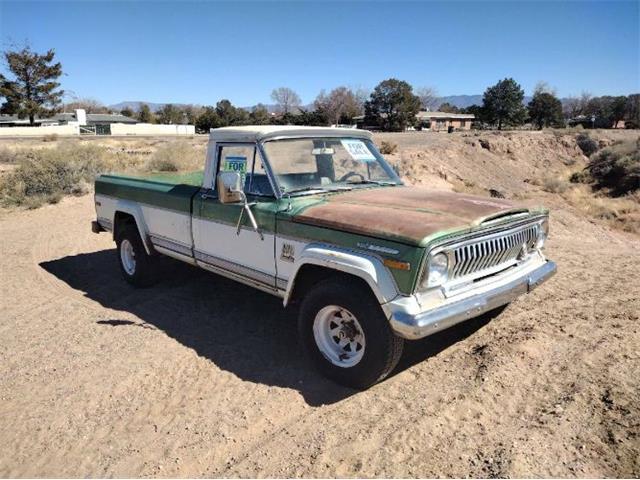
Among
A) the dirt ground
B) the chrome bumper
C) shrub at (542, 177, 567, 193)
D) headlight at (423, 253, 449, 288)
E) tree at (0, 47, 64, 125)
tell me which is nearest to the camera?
the dirt ground

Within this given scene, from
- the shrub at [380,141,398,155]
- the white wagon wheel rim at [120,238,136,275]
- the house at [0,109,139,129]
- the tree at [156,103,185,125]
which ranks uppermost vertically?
the tree at [156,103,185,125]

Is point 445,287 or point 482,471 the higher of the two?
point 445,287

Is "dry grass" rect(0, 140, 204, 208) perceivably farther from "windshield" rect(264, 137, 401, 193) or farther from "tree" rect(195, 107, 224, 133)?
"tree" rect(195, 107, 224, 133)

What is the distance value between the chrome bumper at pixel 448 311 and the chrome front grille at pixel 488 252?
168 millimetres

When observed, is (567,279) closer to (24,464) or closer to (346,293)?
(346,293)

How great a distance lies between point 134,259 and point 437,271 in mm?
4305

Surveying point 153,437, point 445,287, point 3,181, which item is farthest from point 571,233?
point 3,181

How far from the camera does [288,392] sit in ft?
12.4

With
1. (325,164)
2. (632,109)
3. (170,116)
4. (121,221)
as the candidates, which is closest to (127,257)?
(121,221)

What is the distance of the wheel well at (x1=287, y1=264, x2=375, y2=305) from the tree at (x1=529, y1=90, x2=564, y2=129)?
225 ft

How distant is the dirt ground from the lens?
2988 mm

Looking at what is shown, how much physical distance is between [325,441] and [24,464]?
1.98m

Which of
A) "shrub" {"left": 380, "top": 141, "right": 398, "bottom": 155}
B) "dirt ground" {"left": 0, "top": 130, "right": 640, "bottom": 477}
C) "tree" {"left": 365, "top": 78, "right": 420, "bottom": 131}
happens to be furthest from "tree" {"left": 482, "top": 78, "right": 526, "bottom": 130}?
"dirt ground" {"left": 0, "top": 130, "right": 640, "bottom": 477}

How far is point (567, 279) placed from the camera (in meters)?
5.77
